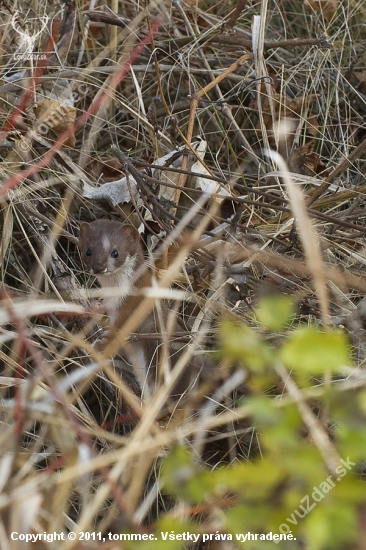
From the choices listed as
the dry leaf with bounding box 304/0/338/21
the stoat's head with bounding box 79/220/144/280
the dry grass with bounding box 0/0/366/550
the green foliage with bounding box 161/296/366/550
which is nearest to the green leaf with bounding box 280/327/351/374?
the green foliage with bounding box 161/296/366/550

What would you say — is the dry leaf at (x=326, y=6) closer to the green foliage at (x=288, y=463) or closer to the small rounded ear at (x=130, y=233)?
the small rounded ear at (x=130, y=233)

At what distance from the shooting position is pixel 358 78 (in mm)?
3660

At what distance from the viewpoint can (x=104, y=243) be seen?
2.97 metres

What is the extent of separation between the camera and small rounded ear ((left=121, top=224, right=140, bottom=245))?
3.06 m

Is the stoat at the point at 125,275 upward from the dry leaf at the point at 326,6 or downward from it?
downward

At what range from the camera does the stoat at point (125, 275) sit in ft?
9.80

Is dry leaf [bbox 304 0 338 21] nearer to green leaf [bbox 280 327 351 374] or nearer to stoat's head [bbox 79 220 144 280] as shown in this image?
stoat's head [bbox 79 220 144 280]

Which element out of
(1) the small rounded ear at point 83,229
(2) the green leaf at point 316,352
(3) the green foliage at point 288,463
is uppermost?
(2) the green leaf at point 316,352

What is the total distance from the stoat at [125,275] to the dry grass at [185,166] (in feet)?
0.31

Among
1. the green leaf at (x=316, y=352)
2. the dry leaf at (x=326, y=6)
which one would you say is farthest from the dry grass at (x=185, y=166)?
the green leaf at (x=316, y=352)

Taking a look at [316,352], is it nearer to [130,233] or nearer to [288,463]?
[288,463]

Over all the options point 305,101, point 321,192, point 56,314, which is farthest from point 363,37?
point 56,314

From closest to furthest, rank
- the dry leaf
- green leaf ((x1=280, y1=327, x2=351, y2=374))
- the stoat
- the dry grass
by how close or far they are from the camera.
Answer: green leaf ((x1=280, y1=327, x2=351, y2=374)), the dry grass, the stoat, the dry leaf

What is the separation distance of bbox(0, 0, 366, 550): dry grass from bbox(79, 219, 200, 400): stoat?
95 millimetres
